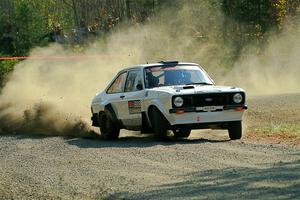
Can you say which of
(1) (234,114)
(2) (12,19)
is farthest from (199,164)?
(2) (12,19)

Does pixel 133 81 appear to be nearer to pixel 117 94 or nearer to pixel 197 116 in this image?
pixel 117 94

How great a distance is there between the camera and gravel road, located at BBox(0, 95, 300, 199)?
8.97 metres

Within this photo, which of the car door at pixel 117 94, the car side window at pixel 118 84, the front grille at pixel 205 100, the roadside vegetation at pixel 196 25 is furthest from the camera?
the roadside vegetation at pixel 196 25

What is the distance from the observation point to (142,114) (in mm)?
15492

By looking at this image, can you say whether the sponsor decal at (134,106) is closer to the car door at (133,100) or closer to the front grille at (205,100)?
the car door at (133,100)

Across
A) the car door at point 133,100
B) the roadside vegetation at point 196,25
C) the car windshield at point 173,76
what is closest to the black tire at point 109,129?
the car door at point 133,100

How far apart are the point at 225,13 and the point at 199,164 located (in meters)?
32.1

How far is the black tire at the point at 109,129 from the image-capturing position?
650 inches

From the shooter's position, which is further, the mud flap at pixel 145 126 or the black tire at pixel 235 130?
the mud flap at pixel 145 126

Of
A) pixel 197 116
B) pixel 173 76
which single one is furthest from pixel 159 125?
pixel 173 76

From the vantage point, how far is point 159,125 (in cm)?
1466

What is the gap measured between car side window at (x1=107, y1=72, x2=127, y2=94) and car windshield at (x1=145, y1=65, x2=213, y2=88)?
2.83 ft

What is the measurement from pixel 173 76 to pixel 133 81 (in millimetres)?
923

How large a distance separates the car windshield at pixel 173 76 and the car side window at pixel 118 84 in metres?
0.86
